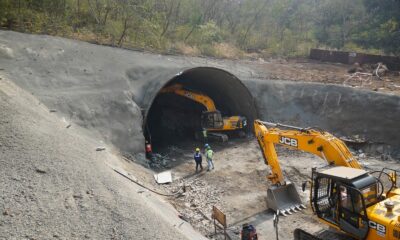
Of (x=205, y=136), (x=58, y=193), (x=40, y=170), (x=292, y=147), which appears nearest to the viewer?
(x=58, y=193)

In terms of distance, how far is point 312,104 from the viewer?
19328 millimetres

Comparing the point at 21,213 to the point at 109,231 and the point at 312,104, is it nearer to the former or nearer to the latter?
the point at 109,231

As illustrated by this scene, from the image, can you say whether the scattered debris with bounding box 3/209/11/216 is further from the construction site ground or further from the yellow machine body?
the yellow machine body

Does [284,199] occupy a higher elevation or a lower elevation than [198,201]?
higher

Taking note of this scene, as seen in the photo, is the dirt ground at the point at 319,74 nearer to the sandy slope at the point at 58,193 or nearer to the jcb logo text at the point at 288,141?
the jcb logo text at the point at 288,141

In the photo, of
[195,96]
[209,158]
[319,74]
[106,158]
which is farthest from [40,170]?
[319,74]

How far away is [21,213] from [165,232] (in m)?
2.84

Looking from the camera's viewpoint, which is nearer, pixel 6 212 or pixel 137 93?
pixel 6 212

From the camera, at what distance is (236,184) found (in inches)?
563

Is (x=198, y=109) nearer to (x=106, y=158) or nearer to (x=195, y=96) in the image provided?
(x=195, y=96)

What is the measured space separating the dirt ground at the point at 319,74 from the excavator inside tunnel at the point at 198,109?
2586mm

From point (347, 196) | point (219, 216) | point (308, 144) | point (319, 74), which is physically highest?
point (319, 74)

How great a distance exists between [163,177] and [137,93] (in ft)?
14.2

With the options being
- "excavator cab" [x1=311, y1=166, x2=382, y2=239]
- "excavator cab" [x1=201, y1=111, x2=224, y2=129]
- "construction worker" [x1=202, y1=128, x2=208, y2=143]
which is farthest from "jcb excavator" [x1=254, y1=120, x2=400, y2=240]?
"excavator cab" [x1=201, y1=111, x2=224, y2=129]
